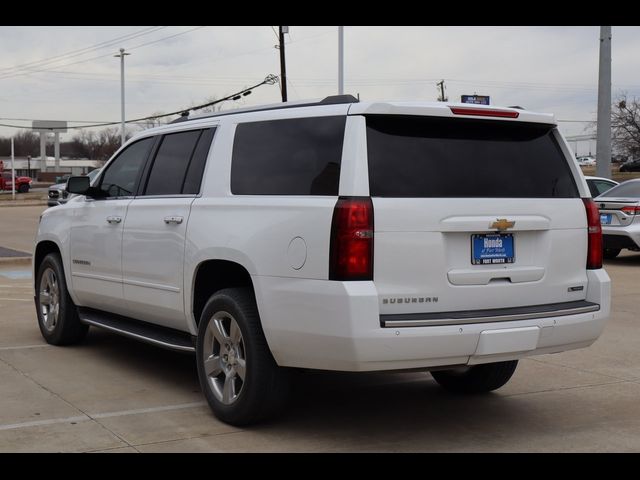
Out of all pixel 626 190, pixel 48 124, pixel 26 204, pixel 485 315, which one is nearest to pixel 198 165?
pixel 485 315

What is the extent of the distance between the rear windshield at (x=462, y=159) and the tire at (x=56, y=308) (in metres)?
3.99

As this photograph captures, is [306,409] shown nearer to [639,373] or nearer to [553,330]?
[553,330]

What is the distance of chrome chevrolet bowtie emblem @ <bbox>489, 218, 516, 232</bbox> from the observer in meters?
5.22

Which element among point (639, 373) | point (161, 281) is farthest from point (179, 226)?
point (639, 373)

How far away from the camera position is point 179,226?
619 centimetres

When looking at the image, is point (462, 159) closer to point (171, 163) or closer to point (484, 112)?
point (484, 112)

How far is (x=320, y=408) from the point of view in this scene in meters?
6.14

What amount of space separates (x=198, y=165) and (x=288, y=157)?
41.2 inches

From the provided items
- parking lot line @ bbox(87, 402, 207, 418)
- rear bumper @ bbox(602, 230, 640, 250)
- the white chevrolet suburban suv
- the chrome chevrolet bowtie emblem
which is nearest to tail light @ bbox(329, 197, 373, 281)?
the white chevrolet suburban suv

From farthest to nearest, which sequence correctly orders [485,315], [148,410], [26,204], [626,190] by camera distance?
[26,204], [626,190], [148,410], [485,315]

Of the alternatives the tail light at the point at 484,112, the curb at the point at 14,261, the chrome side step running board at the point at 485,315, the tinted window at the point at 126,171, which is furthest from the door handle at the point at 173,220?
the curb at the point at 14,261

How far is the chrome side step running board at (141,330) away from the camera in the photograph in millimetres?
6312

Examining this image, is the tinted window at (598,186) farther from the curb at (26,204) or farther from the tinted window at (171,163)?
the curb at (26,204)
